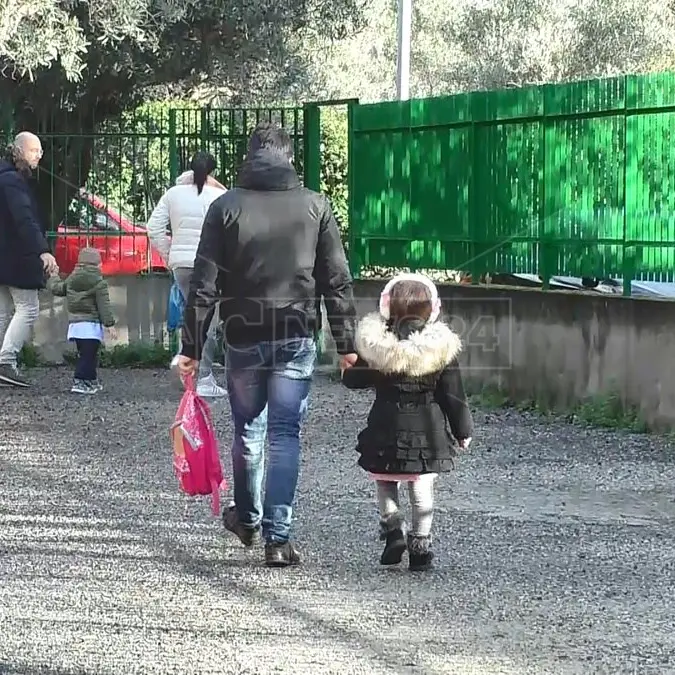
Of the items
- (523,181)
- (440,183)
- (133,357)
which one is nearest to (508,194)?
(523,181)

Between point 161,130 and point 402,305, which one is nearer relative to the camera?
point 402,305

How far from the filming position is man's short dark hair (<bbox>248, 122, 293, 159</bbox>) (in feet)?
22.9

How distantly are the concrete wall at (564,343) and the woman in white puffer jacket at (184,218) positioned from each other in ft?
7.05

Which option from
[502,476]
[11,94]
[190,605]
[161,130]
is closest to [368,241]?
[161,130]

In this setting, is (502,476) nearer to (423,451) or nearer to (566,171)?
(423,451)

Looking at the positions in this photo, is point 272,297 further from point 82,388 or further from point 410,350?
point 82,388

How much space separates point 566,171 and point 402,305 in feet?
17.1

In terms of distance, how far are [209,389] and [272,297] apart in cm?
582

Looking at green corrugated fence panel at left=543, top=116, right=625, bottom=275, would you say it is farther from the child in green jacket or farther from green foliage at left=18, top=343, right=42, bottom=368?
green foliage at left=18, top=343, right=42, bottom=368

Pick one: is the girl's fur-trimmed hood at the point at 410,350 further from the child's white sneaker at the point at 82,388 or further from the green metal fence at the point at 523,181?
the child's white sneaker at the point at 82,388

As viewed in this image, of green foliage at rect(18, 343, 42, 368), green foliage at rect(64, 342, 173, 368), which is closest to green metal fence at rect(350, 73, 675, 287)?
green foliage at rect(64, 342, 173, 368)

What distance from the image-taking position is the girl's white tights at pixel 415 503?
6793 mm

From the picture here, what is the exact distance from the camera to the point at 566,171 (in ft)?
38.8

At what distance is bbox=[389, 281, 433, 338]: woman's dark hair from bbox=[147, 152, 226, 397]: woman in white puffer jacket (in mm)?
5272
